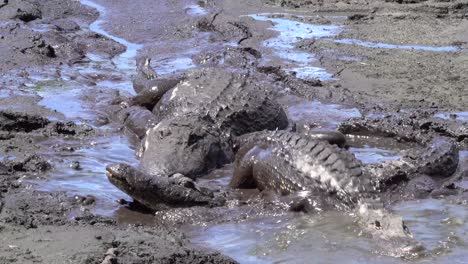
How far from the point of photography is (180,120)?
22.6 feet

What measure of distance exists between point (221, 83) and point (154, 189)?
109 inches

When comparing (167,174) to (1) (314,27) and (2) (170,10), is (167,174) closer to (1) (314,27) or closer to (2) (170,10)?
(1) (314,27)

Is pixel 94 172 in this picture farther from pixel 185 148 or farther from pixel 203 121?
pixel 203 121

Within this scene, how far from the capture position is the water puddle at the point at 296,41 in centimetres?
1052

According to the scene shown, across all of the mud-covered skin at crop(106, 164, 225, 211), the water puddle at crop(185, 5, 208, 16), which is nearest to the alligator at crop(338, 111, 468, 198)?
the mud-covered skin at crop(106, 164, 225, 211)

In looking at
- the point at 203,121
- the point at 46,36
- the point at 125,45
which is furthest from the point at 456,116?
the point at 46,36

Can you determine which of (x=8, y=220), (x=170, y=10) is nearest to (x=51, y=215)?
(x=8, y=220)

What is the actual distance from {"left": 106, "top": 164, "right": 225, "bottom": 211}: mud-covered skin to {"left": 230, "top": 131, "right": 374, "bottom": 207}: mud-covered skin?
728 millimetres

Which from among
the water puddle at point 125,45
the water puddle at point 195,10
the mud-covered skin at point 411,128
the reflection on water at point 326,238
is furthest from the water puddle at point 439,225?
the water puddle at point 195,10

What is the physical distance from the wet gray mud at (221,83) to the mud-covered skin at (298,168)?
159mm

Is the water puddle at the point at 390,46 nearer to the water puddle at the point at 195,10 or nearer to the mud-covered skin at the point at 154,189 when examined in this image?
the water puddle at the point at 195,10

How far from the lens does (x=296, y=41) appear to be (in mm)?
12312

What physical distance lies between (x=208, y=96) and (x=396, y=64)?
3.97m

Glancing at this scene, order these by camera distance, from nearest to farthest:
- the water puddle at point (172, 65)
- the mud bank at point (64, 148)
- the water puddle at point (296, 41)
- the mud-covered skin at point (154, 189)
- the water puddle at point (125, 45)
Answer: the mud bank at point (64, 148) → the mud-covered skin at point (154, 189) → the water puddle at point (296, 41) → the water puddle at point (172, 65) → the water puddle at point (125, 45)
